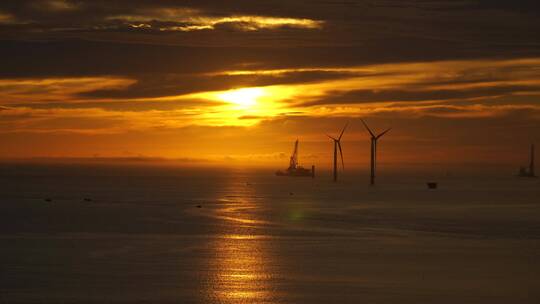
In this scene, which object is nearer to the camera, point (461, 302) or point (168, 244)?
point (461, 302)

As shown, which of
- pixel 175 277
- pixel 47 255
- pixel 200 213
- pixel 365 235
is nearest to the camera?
pixel 175 277

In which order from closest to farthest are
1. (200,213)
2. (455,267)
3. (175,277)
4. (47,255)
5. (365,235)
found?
1. (175,277)
2. (455,267)
3. (47,255)
4. (365,235)
5. (200,213)

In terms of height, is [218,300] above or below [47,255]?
above

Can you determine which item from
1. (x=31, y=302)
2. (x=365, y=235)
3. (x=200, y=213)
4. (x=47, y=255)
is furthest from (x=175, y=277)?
(x=200, y=213)

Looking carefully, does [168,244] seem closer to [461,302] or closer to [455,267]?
[455,267]

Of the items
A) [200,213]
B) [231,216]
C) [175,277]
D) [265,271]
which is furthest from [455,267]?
[200,213]

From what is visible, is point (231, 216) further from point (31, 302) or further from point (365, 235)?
point (31, 302)

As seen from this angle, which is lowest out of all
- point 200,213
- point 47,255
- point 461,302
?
point 200,213

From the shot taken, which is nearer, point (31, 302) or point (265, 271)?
point (31, 302)

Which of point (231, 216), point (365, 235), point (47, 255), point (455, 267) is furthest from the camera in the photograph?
point (231, 216)

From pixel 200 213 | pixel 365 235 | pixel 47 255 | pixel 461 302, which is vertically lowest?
pixel 200 213
